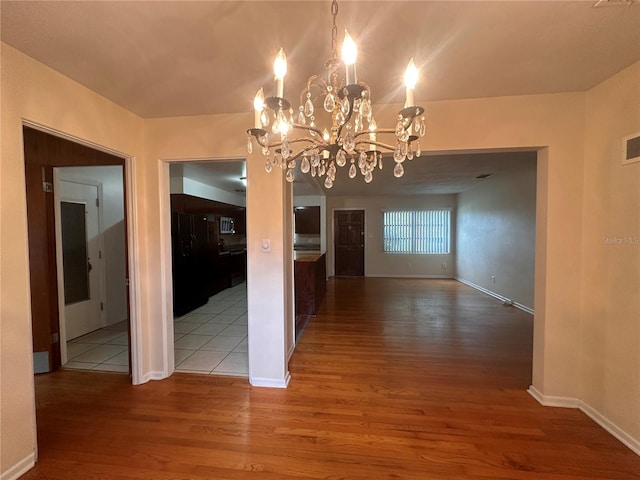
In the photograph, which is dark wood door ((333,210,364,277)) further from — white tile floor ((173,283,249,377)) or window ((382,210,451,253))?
white tile floor ((173,283,249,377))

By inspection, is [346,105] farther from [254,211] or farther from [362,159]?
[254,211]

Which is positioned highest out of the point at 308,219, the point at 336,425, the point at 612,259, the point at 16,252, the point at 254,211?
the point at 308,219

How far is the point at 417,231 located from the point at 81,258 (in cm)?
729

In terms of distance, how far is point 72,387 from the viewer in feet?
7.84

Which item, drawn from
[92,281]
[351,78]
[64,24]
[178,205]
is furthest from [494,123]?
Answer: [92,281]

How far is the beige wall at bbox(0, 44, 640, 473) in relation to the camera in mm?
1522

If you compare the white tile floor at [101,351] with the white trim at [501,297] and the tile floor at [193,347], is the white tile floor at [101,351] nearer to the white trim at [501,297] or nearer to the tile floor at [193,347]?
the tile floor at [193,347]

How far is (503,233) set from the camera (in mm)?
5109

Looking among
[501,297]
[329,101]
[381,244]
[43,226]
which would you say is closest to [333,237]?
[381,244]

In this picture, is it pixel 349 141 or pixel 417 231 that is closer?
pixel 349 141

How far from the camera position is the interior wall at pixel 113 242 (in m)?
3.84

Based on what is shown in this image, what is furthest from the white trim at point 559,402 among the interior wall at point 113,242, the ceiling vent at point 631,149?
the interior wall at point 113,242

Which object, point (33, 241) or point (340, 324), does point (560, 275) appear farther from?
point (33, 241)

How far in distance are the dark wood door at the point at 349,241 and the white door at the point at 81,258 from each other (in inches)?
218
